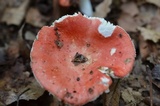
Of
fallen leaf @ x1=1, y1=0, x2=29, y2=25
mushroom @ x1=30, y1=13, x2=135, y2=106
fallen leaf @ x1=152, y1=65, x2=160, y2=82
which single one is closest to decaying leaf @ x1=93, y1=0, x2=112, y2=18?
fallen leaf @ x1=1, y1=0, x2=29, y2=25

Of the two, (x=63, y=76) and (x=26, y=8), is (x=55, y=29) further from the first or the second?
(x=26, y=8)

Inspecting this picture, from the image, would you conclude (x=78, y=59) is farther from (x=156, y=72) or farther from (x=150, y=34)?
(x=150, y=34)

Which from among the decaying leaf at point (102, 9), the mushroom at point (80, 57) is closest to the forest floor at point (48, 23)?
the decaying leaf at point (102, 9)

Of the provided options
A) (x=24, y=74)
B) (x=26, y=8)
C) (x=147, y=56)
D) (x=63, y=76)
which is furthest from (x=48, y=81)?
(x=26, y=8)

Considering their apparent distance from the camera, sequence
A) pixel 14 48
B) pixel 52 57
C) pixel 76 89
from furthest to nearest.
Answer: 1. pixel 14 48
2. pixel 52 57
3. pixel 76 89

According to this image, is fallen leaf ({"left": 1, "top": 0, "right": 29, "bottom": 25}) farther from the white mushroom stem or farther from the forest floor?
the white mushroom stem
